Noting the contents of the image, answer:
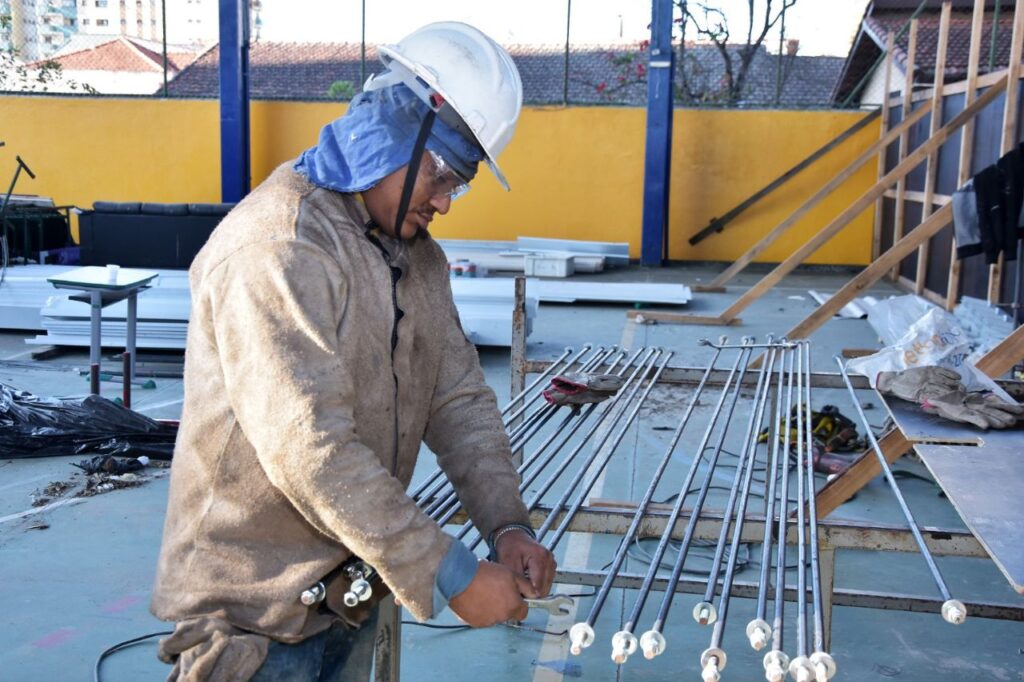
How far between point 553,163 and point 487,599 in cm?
1441

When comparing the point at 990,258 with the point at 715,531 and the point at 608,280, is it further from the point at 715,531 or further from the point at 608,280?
the point at 608,280

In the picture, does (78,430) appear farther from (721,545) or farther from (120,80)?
(120,80)

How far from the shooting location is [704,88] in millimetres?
17531

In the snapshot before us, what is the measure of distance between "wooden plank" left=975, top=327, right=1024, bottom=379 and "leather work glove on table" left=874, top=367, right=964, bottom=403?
2.30ft

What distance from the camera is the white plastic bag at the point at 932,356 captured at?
3.84 metres

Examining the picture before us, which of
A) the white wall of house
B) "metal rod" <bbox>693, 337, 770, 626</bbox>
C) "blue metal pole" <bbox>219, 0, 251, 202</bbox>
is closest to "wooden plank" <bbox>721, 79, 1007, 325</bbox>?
"metal rod" <bbox>693, 337, 770, 626</bbox>

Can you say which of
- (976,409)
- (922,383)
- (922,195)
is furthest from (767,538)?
(922,195)

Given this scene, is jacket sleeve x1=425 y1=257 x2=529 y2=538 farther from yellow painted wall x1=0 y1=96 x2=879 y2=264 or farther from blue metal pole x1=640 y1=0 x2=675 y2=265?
yellow painted wall x1=0 y1=96 x2=879 y2=264

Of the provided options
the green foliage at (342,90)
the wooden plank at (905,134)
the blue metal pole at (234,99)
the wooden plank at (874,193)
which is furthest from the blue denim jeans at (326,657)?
the green foliage at (342,90)

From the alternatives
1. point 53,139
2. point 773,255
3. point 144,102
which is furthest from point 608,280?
point 53,139

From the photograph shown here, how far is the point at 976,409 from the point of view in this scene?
337 cm

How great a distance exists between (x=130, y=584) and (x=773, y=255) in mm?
12731

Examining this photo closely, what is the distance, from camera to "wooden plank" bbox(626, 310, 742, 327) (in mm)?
10242

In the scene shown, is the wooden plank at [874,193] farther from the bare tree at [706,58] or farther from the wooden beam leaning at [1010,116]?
the bare tree at [706,58]
